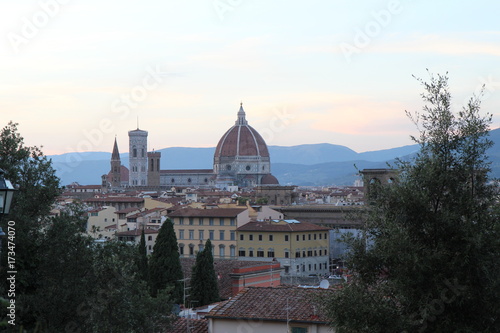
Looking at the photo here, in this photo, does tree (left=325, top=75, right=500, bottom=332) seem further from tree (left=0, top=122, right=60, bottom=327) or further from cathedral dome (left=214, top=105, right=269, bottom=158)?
cathedral dome (left=214, top=105, right=269, bottom=158)

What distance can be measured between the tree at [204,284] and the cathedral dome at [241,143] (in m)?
127

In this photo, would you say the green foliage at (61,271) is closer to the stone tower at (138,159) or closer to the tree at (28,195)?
the tree at (28,195)

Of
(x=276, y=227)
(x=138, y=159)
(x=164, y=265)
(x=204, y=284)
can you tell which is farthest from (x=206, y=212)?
(x=138, y=159)

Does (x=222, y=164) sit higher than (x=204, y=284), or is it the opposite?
(x=222, y=164)

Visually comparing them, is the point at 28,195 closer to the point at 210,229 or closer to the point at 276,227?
the point at 276,227

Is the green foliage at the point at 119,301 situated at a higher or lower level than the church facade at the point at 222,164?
lower

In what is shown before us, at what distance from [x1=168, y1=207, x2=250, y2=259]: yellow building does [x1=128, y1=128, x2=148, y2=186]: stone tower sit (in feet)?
346

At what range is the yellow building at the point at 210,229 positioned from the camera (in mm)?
49219

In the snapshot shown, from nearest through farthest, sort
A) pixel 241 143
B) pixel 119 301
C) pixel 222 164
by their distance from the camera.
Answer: pixel 119 301, pixel 222 164, pixel 241 143

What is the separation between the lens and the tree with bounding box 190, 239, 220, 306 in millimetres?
26711

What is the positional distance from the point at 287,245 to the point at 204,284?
64.5 ft

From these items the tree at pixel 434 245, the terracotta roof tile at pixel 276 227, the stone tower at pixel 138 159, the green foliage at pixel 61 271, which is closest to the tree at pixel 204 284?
the green foliage at pixel 61 271

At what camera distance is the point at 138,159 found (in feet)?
514

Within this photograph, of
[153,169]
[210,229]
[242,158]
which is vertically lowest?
[210,229]
